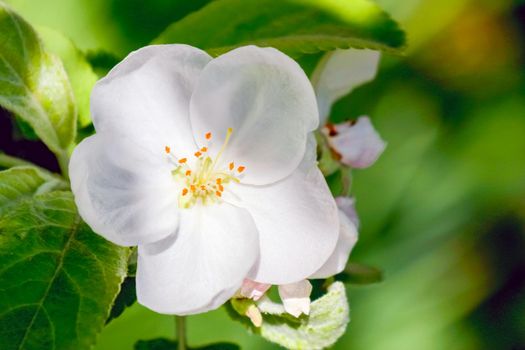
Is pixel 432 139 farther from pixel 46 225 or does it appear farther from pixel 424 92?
pixel 46 225

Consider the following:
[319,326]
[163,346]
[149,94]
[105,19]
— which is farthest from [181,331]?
[105,19]

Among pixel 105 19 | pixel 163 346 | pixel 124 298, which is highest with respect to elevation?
pixel 105 19

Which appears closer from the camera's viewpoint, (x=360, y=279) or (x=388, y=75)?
(x=360, y=279)

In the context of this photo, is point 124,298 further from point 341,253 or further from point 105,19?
point 105,19

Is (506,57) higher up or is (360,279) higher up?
(506,57)

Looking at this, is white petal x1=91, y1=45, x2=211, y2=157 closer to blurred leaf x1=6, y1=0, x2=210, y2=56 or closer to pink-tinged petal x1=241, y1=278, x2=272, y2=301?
pink-tinged petal x1=241, y1=278, x2=272, y2=301

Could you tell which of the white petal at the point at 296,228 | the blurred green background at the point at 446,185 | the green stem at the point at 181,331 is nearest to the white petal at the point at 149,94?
the white petal at the point at 296,228

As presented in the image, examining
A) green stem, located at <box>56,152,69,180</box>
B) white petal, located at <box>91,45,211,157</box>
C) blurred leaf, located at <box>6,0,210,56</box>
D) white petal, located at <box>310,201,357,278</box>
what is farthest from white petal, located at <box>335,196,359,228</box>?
blurred leaf, located at <box>6,0,210,56</box>

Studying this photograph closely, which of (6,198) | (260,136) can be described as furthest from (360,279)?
(6,198)
